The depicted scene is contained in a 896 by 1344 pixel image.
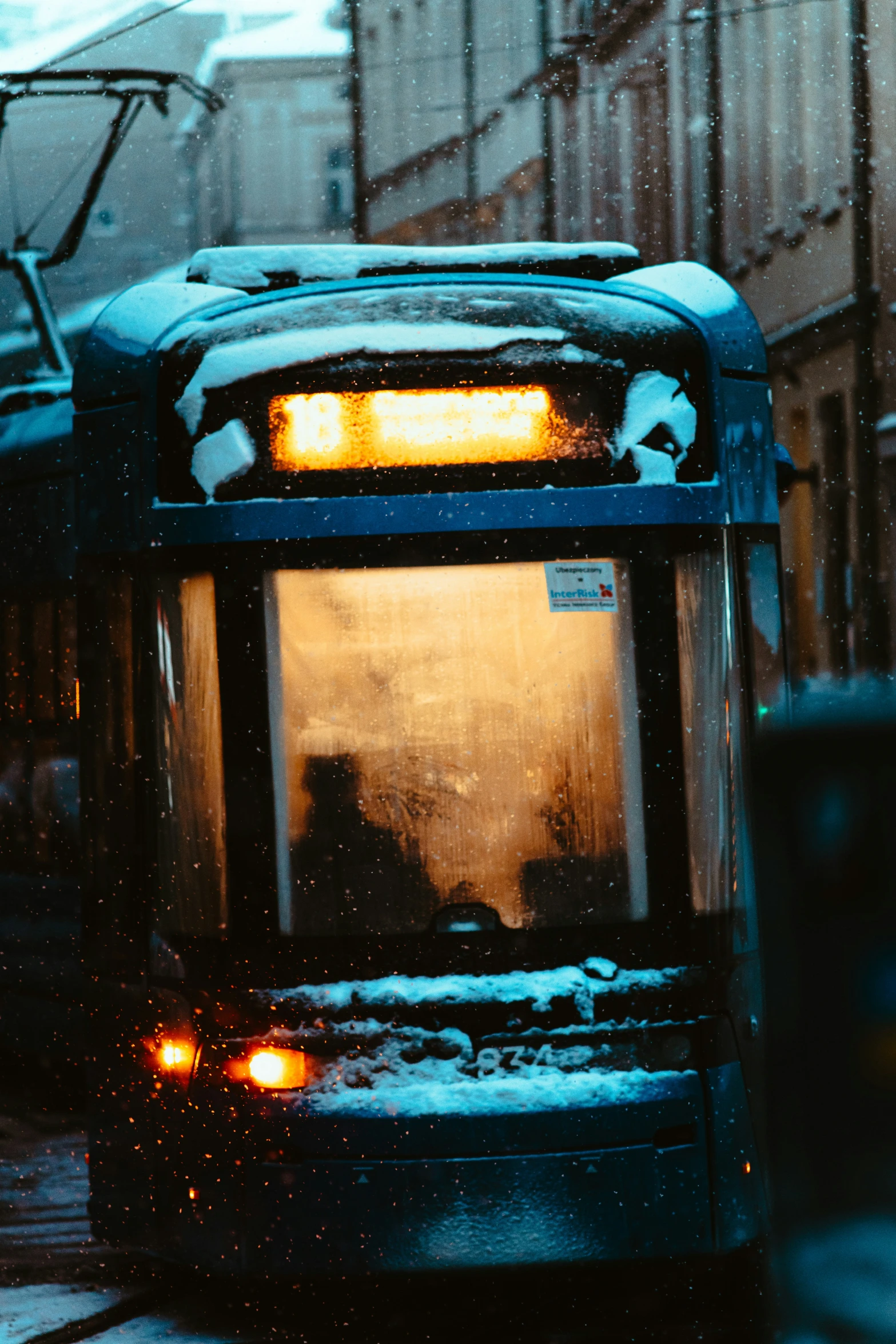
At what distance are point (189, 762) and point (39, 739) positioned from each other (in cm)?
317

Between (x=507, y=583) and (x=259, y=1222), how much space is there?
1800 millimetres

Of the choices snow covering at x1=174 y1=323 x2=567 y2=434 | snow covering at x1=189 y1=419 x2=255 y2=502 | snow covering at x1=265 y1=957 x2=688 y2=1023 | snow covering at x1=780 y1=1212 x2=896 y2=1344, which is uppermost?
snow covering at x1=174 y1=323 x2=567 y2=434

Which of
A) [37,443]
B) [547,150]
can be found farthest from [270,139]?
[37,443]

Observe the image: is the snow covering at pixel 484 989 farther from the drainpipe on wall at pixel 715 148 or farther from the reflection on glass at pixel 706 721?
the drainpipe on wall at pixel 715 148

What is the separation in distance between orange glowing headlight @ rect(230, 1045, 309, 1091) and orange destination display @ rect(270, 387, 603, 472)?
156 centimetres

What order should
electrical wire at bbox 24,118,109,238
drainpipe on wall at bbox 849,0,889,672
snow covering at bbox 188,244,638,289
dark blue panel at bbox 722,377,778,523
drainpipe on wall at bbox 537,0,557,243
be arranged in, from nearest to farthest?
dark blue panel at bbox 722,377,778,523, snow covering at bbox 188,244,638,289, electrical wire at bbox 24,118,109,238, drainpipe on wall at bbox 849,0,889,672, drainpipe on wall at bbox 537,0,557,243

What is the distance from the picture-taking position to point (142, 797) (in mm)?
5609

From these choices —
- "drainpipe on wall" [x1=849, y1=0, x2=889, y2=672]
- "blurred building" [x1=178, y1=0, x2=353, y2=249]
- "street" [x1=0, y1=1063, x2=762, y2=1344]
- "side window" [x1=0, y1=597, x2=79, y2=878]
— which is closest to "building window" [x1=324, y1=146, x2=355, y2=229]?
"blurred building" [x1=178, y1=0, x2=353, y2=249]

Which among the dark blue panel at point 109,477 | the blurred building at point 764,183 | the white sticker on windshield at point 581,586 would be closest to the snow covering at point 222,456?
the dark blue panel at point 109,477

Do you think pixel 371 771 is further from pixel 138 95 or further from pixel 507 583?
pixel 138 95

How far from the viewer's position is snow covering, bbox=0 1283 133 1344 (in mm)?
5520

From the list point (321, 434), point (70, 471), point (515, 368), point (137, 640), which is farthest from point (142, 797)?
point (70, 471)

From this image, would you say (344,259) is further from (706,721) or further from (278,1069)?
(278,1069)

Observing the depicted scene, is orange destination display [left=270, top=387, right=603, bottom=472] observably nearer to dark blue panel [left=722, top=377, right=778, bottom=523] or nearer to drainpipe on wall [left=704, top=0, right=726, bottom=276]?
dark blue panel [left=722, top=377, right=778, bottom=523]
